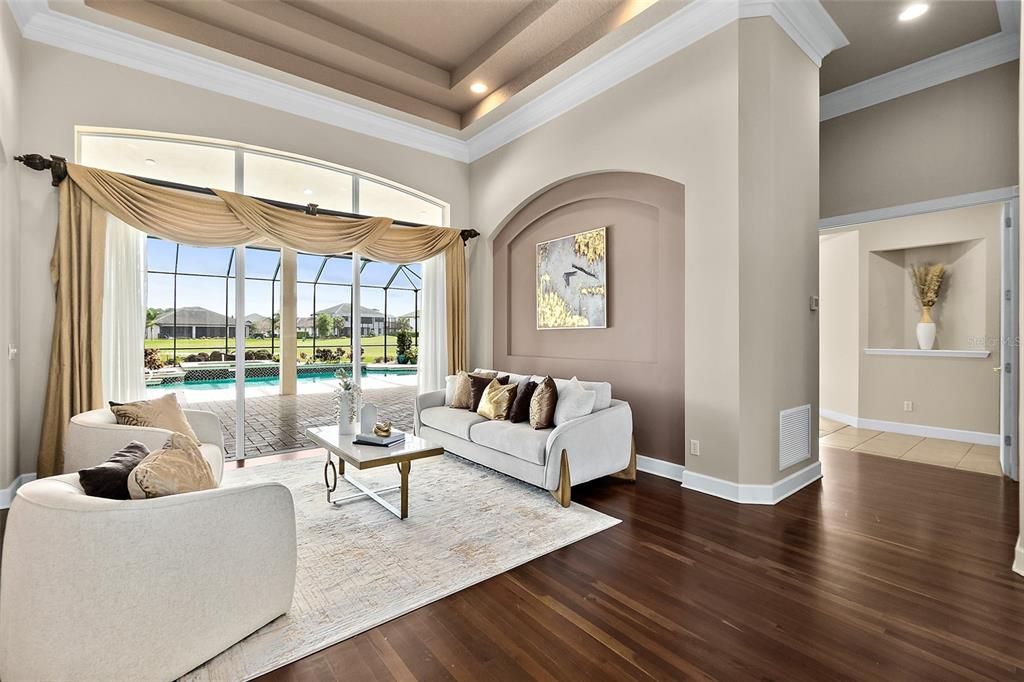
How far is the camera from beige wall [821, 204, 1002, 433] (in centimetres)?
528

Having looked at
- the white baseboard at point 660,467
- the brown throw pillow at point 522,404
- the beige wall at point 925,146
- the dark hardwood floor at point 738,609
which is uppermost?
the beige wall at point 925,146

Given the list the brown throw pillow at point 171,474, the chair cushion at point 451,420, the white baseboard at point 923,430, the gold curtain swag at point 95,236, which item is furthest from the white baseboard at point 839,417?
the brown throw pillow at point 171,474

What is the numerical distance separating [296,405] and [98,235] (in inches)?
100

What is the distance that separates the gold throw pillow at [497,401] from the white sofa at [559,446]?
0.30 feet

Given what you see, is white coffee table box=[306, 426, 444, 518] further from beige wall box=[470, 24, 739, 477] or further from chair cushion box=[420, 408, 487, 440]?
beige wall box=[470, 24, 739, 477]

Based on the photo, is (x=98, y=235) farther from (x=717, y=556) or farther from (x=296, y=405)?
(x=717, y=556)

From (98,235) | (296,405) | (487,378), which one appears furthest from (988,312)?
(98,235)

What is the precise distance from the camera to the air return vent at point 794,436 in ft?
11.8

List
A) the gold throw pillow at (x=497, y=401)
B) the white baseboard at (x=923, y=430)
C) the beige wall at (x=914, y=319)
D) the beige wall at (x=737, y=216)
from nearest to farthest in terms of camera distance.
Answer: the beige wall at (x=737, y=216)
the gold throw pillow at (x=497, y=401)
the white baseboard at (x=923, y=430)
the beige wall at (x=914, y=319)

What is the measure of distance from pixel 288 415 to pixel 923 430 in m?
7.65

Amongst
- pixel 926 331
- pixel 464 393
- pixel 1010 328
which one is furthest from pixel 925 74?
pixel 464 393

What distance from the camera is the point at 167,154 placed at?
4371 mm

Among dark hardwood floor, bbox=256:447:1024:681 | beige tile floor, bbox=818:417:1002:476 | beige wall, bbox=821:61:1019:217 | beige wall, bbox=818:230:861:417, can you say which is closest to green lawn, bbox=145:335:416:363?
dark hardwood floor, bbox=256:447:1024:681

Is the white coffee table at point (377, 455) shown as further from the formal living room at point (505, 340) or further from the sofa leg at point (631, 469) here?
the sofa leg at point (631, 469)
